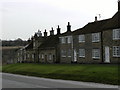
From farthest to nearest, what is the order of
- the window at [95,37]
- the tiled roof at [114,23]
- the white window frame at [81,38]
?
the white window frame at [81,38]
the window at [95,37]
the tiled roof at [114,23]

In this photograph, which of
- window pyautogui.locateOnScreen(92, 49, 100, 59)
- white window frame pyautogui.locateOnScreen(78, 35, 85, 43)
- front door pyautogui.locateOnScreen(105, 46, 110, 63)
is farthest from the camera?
white window frame pyautogui.locateOnScreen(78, 35, 85, 43)

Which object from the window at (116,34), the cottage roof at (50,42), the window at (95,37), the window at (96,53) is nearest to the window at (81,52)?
the window at (96,53)

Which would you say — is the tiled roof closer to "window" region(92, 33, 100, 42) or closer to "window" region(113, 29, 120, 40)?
"window" region(113, 29, 120, 40)

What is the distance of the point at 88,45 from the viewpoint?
5256cm

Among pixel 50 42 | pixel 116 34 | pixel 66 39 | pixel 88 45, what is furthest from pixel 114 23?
pixel 50 42

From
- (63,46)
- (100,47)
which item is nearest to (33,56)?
(63,46)

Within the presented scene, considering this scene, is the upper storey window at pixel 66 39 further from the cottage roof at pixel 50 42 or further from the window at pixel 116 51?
the window at pixel 116 51

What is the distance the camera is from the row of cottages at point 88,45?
45.3 m

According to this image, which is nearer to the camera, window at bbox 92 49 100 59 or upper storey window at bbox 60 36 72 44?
window at bbox 92 49 100 59

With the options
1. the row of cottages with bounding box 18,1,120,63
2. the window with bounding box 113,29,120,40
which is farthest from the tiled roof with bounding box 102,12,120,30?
the window with bounding box 113,29,120,40

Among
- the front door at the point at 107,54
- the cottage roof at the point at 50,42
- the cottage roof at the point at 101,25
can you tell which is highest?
the cottage roof at the point at 101,25

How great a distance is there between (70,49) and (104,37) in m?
13.4

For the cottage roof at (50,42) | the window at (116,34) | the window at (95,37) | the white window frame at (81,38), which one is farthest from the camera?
the cottage roof at (50,42)

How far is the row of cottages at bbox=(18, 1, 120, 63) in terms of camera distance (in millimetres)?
45344
